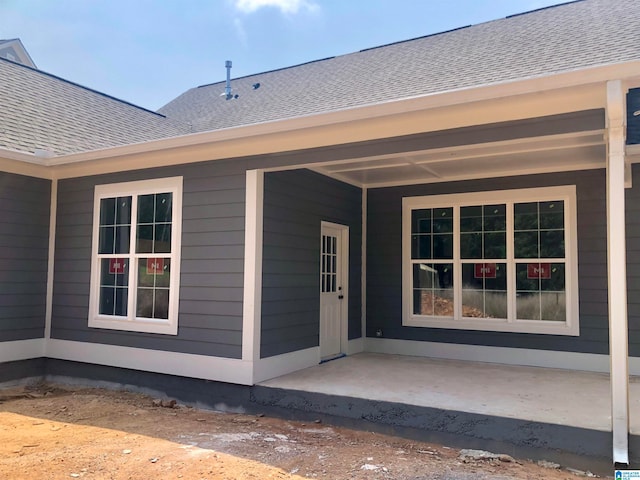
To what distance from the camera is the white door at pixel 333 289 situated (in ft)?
21.7

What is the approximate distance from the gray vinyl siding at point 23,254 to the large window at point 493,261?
495 cm

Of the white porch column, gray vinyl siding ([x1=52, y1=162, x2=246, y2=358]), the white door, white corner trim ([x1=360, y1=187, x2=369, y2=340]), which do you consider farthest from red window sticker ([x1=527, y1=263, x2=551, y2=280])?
gray vinyl siding ([x1=52, y1=162, x2=246, y2=358])

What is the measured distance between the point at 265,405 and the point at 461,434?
194cm

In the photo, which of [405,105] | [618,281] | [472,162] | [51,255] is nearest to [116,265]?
[51,255]

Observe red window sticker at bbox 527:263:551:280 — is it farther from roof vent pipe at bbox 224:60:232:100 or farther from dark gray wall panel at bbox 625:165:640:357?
roof vent pipe at bbox 224:60:232:100

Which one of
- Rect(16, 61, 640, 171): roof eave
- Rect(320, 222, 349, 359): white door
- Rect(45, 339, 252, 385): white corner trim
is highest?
Rect(16, 61, 640, 171): roof eave

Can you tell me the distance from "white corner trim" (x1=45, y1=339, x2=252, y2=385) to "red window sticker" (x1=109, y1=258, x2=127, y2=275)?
91 cm

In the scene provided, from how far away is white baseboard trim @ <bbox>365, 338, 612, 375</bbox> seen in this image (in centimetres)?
596

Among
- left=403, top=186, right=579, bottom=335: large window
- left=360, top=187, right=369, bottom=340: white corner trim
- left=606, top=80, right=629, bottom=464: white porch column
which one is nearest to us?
left=606, top=80, right=629, bottom=464: white porch column

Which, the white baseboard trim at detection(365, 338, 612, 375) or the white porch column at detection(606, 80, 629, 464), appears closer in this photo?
the white porch column at detection(606, 80, 629, 464)

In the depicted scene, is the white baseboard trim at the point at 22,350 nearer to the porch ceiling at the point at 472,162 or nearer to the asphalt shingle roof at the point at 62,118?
the asphalt shingle roof at the point at 62,118

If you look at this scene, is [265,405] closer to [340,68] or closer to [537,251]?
[537,251]

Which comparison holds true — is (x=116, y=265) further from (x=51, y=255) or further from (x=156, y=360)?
(x=156, y=360)

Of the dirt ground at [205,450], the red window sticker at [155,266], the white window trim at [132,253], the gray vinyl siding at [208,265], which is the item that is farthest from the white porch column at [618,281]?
the red window sticker at [155,266]
